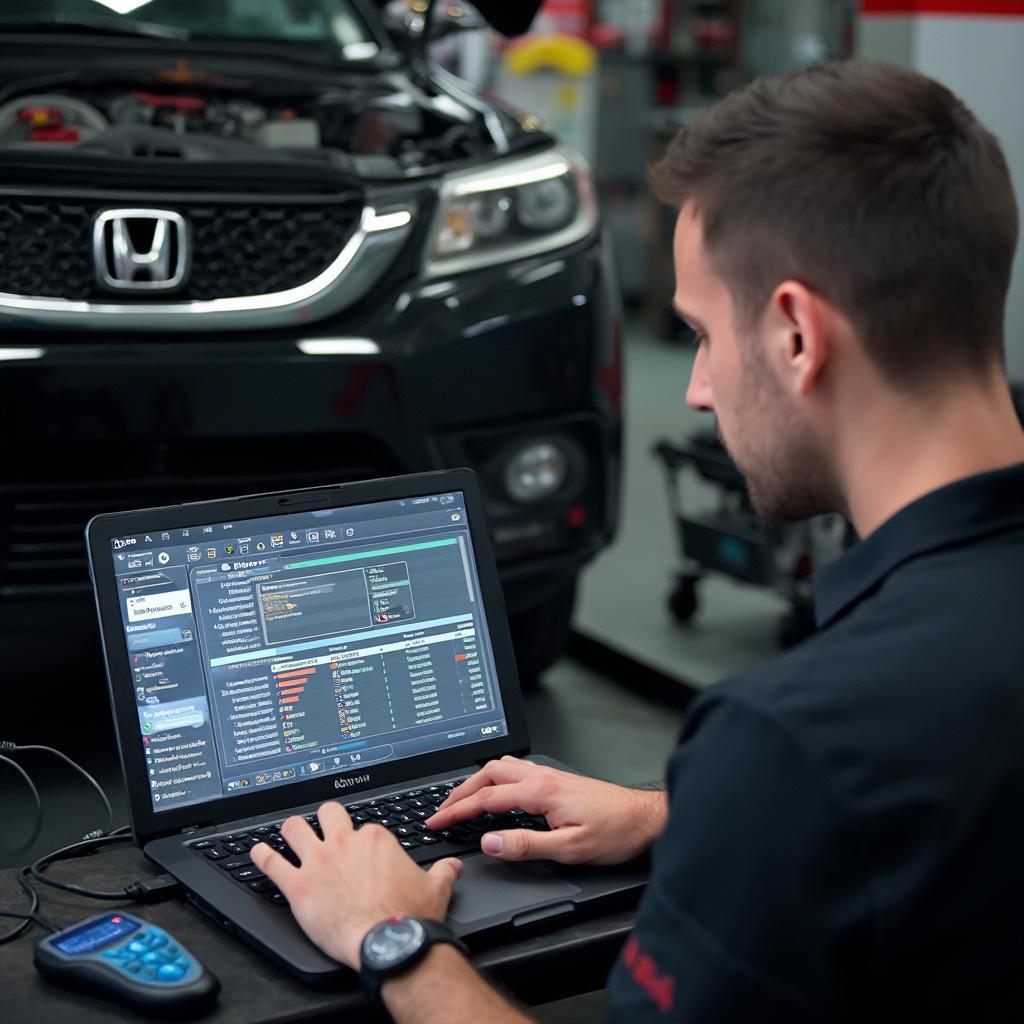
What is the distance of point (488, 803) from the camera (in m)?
1.36

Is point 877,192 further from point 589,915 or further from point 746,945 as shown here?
point 589,915

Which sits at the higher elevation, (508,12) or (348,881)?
(508,12)

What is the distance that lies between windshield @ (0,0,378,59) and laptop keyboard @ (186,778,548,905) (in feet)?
7.41

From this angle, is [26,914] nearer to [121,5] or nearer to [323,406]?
[323,406]

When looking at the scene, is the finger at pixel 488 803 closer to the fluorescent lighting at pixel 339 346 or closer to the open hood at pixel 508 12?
the fluorescent lighting at pixel 339 346

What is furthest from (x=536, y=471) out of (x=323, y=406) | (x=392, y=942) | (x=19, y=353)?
(x=392, y=942)

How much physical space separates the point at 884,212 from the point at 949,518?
207 millimetres

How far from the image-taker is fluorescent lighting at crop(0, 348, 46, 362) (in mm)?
2346

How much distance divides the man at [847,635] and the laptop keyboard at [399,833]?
7 centimetres

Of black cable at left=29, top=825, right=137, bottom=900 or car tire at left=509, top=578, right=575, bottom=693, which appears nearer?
black cable at left=29, top=825, right=137, bottom=900

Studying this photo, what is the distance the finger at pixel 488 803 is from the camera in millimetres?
1355

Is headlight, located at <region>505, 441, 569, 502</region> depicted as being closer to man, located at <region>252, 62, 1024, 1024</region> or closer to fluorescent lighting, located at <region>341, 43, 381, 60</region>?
fluorescent lighting, located at <region>341, 43, 381, 60</region>

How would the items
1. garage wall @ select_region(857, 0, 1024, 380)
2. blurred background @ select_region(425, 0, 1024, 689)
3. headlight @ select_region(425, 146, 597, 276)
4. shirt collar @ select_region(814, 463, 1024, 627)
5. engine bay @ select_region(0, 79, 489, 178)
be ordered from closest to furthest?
shirt collar @ select_region(814, 463, 1024, 627), headlight @ select_region(425, 146, 597, 276), engine bay @ select_region(0, 79, 489, 178), blurred background @ select_region(425, 0, 1024, 689), garage wall @ select_region(857, 0, 1024, 380)

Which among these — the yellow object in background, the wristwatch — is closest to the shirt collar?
the wristwatch
